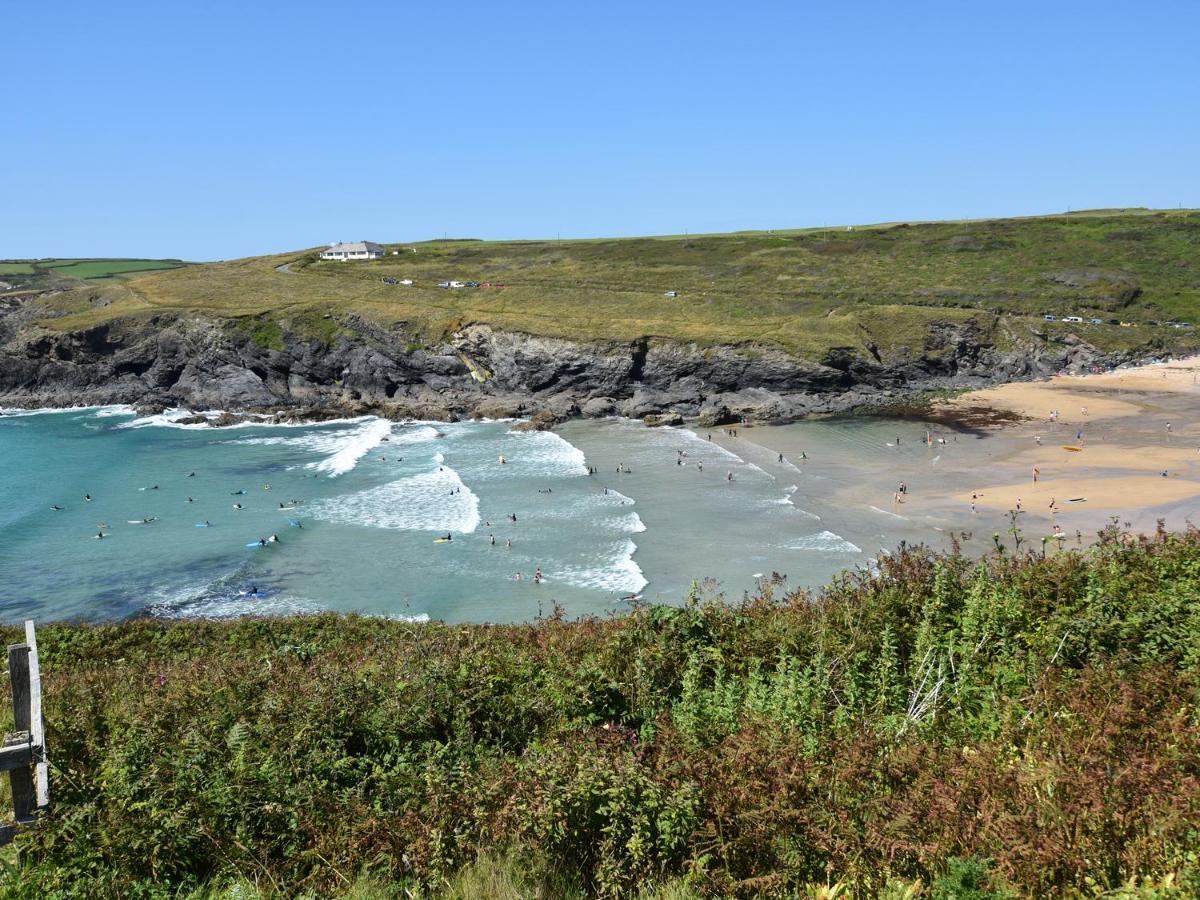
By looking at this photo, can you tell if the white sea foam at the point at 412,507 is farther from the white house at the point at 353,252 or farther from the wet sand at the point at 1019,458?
the white house at the point at 353,252

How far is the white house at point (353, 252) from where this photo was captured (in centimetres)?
13400

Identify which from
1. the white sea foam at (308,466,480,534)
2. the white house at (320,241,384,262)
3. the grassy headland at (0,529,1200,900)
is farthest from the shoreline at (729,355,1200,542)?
the white house at (320,241,384,262)

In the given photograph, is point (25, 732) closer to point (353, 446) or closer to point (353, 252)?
point (353, 446)

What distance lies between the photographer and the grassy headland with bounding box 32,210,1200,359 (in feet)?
271

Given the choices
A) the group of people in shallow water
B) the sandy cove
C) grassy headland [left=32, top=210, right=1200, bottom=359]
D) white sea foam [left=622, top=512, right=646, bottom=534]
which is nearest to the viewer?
white sea foam [left=622, top=512, right=646, bottom=534]

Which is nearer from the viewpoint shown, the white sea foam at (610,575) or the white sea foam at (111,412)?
the white sea foam at (610,575)

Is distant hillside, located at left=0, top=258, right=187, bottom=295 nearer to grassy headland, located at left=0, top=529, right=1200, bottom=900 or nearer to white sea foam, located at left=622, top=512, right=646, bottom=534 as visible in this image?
white sea foam, located at left=622, top=512, right=646, bottom=534

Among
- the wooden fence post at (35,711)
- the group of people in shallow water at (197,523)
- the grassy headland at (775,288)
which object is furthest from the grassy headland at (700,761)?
the grassy headland at (775,288)

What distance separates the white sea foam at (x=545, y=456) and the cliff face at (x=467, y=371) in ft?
25.8

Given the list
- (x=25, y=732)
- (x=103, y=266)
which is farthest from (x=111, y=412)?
(x=103, y=266)

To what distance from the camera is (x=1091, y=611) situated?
9156 millimetres

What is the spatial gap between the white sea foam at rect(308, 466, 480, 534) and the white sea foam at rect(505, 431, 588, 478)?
5454 millimetres

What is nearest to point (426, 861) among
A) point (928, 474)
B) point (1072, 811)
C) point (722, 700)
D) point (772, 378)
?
point (722, 700)

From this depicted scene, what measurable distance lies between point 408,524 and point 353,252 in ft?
347
